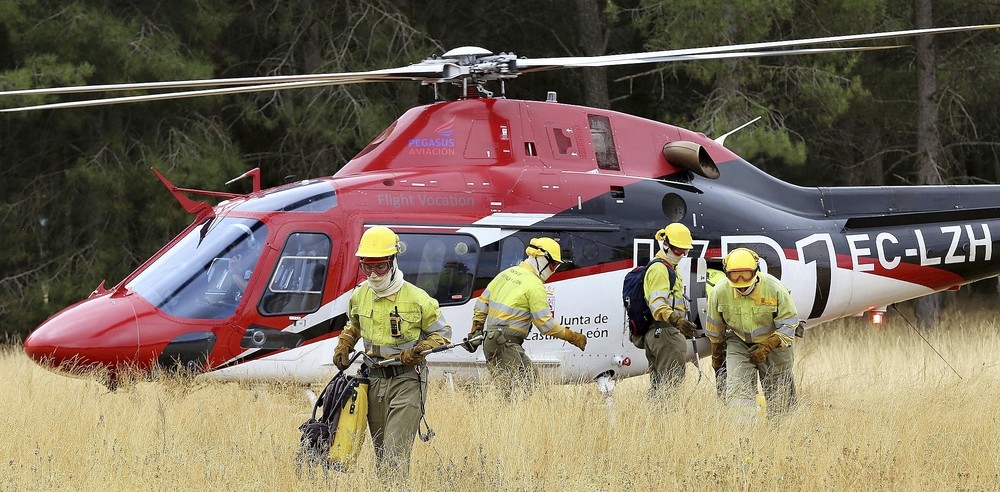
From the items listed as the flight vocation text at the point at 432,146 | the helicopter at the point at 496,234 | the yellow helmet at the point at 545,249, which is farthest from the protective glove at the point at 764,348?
the flight vocation text at the point at 432,146

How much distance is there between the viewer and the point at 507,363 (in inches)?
367

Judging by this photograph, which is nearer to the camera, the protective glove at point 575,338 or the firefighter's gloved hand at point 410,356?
the firefighter's gloved hand at point 410,356

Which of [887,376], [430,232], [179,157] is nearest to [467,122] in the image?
[430,232]

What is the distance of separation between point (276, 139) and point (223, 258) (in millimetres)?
12997

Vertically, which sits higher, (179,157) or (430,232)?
(179,157)

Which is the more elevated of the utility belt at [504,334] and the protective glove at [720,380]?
the utility belt at [504,334]

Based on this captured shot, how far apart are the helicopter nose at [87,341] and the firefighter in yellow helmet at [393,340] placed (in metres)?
2.93

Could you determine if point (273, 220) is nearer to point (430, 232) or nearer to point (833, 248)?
point (430, 232)

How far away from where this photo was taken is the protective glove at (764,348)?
8430 millimetres

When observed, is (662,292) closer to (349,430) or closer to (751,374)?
(751,374)

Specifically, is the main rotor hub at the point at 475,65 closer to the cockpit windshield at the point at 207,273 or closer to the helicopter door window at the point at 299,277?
the helicopter door window at the point at 299,277

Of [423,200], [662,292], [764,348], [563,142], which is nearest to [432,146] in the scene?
[423,200]

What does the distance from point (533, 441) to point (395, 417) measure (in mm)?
1483

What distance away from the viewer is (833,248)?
11.1 m
